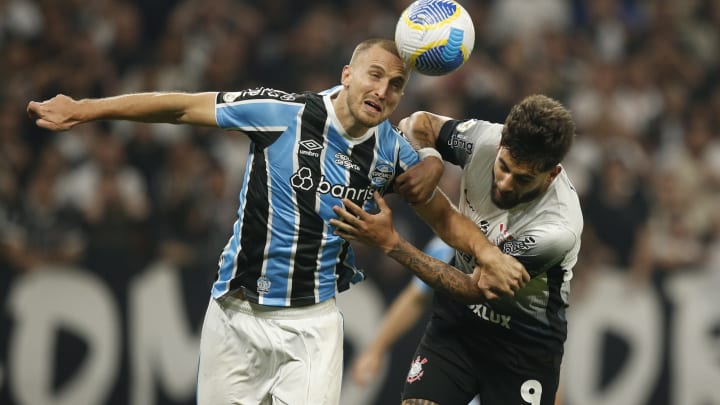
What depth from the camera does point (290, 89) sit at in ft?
32.9

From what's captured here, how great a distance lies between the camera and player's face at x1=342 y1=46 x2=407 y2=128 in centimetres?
469

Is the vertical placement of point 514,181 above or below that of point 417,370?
above

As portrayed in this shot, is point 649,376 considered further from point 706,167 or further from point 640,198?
point 706,167

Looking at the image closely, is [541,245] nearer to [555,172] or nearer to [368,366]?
[555,172]

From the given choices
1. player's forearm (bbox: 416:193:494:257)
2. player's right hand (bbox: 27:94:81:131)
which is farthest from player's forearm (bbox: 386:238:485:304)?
player's right hand (bbox: 27:94:81:131)

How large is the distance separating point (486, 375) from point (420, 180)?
114cm

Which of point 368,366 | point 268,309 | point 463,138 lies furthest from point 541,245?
point 368,366

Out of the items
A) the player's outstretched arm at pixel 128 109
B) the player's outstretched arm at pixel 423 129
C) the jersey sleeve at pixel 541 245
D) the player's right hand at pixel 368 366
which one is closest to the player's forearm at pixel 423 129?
the player's outstretched arm at pixel 423 129

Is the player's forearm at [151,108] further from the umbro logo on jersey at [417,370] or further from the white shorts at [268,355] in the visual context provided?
the umbro logo on jersey at [417,370]

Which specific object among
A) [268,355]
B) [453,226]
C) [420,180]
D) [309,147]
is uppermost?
[309,147]

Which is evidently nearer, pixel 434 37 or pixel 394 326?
pixel 434 37

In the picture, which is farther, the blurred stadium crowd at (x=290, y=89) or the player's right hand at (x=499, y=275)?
the blurred stadium crowd at (x=290, y=89)

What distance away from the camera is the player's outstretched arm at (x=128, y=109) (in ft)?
14.4

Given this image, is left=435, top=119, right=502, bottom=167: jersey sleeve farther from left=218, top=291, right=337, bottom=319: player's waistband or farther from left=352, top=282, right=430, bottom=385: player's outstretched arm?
left=352, top=282, right=430, bottom=385: player's outstretched arm
